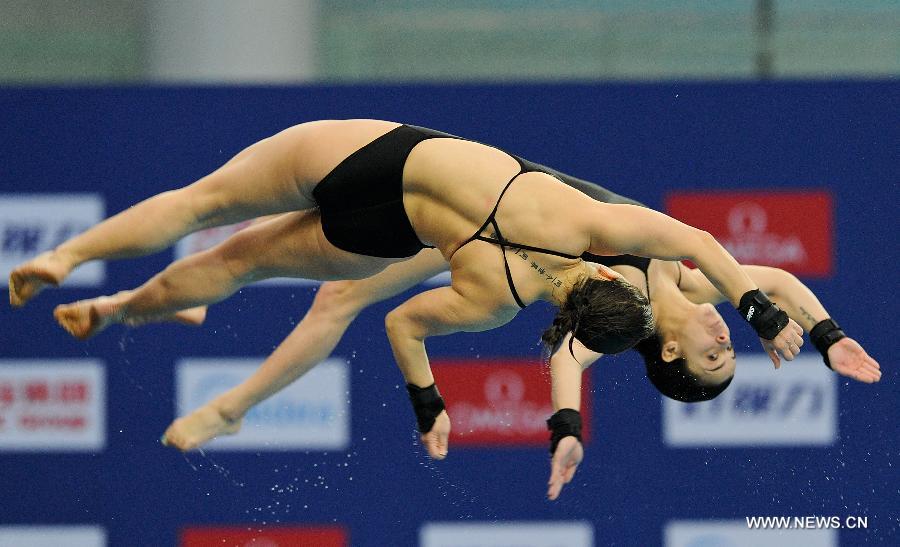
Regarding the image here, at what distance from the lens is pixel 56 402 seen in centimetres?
639

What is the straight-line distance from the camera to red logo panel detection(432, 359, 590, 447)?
638 centimetres

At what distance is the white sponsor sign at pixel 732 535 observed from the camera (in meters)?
6.38

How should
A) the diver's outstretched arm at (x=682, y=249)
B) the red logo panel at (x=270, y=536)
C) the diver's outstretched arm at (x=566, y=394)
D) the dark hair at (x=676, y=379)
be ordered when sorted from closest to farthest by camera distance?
the diver's outstretched arm at (x=682, y=249)
the diver's outstretched arm at (x=566, y=394)
the dark hair at (x=676, y=379)
the red logo panel at (x=270, y=536)

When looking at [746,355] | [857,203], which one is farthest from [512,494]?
[857,203]

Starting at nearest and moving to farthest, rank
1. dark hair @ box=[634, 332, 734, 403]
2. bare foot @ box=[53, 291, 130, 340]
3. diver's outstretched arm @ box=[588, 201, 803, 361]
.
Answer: diver's outstretched arm @ box=[588, 201, 803, 361] → bare foot @ box=[53, 291, 130, 340] → dark hair @ box=[634, 332, 734, 403]

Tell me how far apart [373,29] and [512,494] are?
7.43 feet

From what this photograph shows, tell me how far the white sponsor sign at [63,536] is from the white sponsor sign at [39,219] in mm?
1254

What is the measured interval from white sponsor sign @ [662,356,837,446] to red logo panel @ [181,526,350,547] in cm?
160

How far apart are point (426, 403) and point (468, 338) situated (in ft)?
5.22

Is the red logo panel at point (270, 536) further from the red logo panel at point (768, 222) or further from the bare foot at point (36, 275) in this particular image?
the red logo panel at point (768, 222)

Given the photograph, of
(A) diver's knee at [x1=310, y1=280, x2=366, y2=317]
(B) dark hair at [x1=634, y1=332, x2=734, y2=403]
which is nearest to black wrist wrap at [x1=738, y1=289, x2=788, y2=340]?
(B) dark hair at [x1=634, y1=332, x2=734, y2=403]
